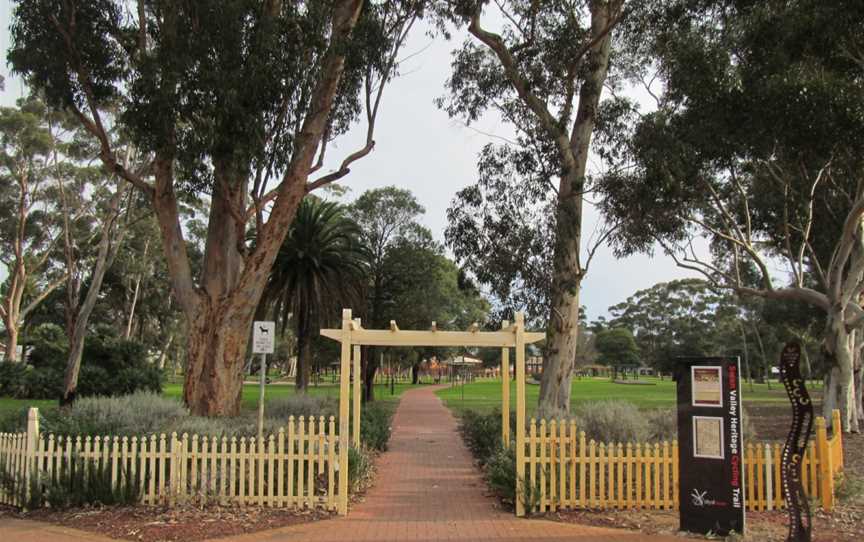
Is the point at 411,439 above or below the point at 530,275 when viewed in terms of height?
below

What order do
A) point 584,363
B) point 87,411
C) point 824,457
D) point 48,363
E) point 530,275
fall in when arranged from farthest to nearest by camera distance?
point 584,363 < point 48,363 < point 530,275 < point 87,411 < point 824,457

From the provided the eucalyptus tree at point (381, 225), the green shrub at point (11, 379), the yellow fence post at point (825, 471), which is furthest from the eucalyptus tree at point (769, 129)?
the green shrub at point (11, 379)

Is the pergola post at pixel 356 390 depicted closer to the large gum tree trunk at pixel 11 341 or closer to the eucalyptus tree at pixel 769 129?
the eucalyptus tree at pixel 769 129

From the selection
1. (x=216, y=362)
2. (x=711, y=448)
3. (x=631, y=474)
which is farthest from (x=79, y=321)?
(x=711, y=448)

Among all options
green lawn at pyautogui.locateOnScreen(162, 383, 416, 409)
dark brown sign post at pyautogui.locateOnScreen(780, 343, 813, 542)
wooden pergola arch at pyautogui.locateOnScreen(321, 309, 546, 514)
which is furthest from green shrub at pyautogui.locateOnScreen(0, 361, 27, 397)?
dark brown sign post at pyautogui.locateOnScreen(780, 343, 813, 542)

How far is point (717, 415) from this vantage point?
7844 mm

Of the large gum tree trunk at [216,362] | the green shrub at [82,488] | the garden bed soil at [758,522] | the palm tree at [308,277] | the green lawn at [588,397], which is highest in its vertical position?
the palm tree at [308,277]

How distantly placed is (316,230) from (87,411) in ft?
47.7

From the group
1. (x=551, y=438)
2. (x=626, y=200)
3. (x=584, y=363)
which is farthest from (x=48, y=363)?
(x=584, y=363)

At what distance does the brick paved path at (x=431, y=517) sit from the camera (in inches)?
306

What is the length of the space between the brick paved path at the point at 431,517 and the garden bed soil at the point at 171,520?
355 millimetres

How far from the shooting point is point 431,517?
8.78 metres

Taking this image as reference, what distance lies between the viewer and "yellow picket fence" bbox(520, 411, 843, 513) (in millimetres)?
8766

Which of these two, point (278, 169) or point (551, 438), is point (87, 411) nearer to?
point (278, 169)
